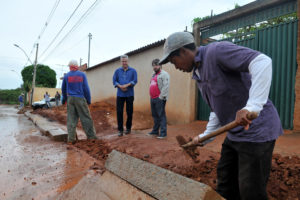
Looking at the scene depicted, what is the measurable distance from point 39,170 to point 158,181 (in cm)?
208

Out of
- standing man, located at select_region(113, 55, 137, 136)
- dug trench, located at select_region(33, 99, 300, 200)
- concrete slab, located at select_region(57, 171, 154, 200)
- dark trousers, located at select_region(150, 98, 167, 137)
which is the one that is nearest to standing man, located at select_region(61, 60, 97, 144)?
dug trench, located at select_region(33, 99, 300, 200)

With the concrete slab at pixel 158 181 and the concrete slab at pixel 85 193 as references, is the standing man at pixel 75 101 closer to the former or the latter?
the concrete slab at pixel 85 193

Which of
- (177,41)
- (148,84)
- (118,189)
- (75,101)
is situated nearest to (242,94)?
(177,41)

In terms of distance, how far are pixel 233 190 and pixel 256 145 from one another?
0.57m

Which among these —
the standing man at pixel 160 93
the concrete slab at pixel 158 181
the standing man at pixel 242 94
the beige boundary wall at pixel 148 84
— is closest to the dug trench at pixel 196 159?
the concrete slab at pixel 158 181

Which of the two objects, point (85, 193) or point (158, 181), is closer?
point (158, 181)

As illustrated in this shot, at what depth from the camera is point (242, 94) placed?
4.69ft

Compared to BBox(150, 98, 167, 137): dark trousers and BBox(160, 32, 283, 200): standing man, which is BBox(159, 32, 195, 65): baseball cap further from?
BBox(150, 98, 167, 137): dark trousers

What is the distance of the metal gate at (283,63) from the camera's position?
14.1 ft

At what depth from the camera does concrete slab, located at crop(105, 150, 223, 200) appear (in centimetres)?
138

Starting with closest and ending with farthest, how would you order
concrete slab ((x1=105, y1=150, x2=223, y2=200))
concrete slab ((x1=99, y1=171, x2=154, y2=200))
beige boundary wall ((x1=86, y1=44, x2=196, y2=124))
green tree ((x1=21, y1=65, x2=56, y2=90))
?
1. concrete slab ((x1=105, y1=150, x2=223, y2=200))
2. concrete slab ((x1=99, y1=171, x2=154, y2=200))
3. beige boundary wall ((x1=86, y1=44, x2=196, y2=124))
4. green tree ((x1=21, y1=65, x2=56, y2=90))

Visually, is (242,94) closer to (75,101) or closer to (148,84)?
(75,101)

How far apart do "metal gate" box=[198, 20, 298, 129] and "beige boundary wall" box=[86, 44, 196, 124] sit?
6.89 feet

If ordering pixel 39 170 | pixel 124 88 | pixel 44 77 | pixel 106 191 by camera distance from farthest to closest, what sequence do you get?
1. pixel 44 77
2. pixel 124 88
3. pixel 39 170
4. pixel 106 191
